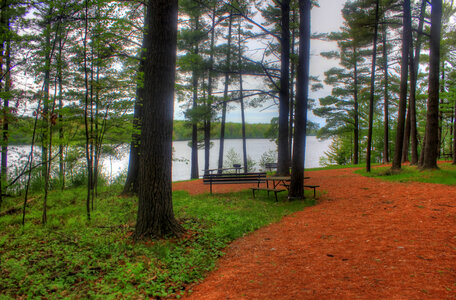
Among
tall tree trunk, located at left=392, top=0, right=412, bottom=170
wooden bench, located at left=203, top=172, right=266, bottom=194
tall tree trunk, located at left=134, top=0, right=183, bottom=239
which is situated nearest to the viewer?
tall tree trunk, located at left=134, top=0, right=183, bottom=239

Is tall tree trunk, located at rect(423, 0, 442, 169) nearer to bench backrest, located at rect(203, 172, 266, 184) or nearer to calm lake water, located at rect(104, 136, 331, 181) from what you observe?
bench backrest, located at rect(203, 172, 266, 184)

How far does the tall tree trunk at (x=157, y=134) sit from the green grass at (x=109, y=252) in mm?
372

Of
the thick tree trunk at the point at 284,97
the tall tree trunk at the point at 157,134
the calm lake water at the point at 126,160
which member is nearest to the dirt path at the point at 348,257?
the tall tree trunk at the point at 157,134

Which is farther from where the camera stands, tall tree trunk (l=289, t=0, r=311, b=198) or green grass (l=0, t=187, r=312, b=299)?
tall tree trunk (l=289, t=0, r=311, b=198)

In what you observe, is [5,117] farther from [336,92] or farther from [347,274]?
[336,92]

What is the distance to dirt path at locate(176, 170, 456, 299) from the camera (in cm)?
230

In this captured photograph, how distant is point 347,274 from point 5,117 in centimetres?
841

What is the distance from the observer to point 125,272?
2.76 m

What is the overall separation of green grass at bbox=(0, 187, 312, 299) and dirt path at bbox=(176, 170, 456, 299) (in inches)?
A: 14.0

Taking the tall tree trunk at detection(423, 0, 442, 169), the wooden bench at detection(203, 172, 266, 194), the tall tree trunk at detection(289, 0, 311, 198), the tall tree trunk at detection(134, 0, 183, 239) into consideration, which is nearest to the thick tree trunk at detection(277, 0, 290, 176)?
the wooden bench at detection(203, 172, 266, 194)

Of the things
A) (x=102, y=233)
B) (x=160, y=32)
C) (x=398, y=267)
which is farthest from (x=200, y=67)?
(x=398, y=267)

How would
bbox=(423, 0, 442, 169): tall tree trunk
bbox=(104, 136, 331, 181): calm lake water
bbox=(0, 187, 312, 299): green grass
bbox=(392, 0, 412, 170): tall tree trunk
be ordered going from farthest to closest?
bbox=(104, 136, 331, 181): calm lake water
bbox=(392, 0, 412, 170): tall tree trunk
bbox=(423, 0, 442, 169): tall tree trunk
bbox=(0, 187, 312, 299): green grass

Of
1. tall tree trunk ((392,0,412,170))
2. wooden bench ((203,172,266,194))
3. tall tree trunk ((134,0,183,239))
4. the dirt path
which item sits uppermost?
tall tree trunk ((392,0,412,170))

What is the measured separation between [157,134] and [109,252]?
5.95 ft
